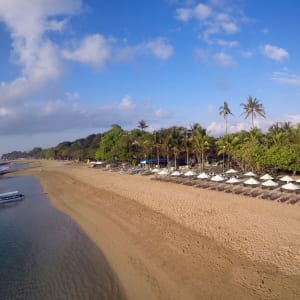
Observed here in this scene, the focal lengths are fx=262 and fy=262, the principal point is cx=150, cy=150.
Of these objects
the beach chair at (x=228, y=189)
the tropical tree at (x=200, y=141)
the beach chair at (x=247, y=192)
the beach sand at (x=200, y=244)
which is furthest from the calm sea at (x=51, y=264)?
the tropical tree at (x=200, y=141)

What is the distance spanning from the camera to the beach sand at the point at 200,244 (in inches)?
393

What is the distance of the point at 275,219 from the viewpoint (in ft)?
52.6

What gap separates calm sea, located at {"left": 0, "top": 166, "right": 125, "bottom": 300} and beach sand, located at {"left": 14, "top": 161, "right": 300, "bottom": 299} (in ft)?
2.43

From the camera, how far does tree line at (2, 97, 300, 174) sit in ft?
108

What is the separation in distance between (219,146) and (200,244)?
32675 millimetres

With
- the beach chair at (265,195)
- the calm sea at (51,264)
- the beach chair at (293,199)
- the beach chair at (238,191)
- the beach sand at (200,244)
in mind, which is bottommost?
the calm sea at (51,264)

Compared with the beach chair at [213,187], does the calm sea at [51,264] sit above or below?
below

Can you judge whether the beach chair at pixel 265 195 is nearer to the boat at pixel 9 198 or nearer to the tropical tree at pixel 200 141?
the tropical tree at pixel 200 141

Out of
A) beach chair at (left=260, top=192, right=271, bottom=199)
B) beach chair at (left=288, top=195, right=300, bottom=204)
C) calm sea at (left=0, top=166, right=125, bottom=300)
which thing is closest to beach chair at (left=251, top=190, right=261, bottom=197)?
beach chair at (left=260, top=192, right=271, bottom=199)

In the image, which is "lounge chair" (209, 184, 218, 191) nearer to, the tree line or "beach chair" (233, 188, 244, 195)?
"beach chair" (233, 188, 244, 195)

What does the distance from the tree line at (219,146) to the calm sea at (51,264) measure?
2492 centimetres

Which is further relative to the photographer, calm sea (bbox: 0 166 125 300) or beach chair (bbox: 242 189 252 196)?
beach chair (bbox: 242 189 252 196)

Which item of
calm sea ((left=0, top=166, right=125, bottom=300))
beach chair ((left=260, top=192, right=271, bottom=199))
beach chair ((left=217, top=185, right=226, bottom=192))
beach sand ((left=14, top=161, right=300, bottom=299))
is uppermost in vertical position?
beach chair ((left=217, top=185, right=226, bottom=192))

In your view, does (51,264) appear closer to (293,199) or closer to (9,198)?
(293,199)
